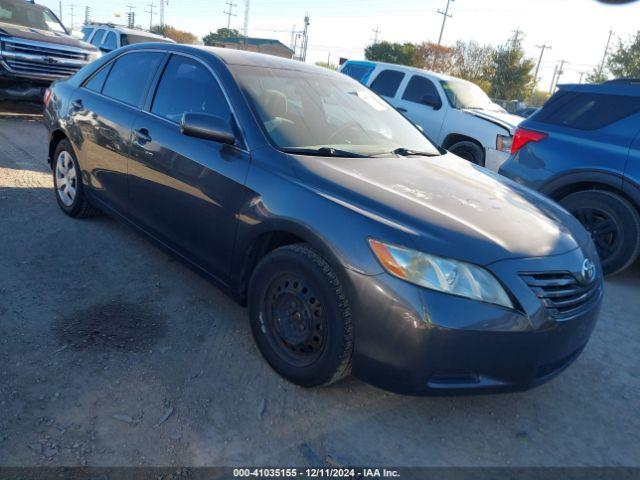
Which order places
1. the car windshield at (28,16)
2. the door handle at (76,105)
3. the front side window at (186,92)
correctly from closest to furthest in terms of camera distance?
the front side window at (186,92) < the door handle at (76,105) < the car windshield at (28,16)

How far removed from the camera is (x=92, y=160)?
4199 millimetres

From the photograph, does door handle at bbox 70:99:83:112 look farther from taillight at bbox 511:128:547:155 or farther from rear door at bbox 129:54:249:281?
taillight at bbox 511:128:547:155

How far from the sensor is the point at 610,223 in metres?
4.74

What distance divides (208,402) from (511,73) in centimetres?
3655

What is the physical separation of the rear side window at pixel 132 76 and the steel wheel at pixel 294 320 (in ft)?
6.63

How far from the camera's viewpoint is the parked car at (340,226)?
2221 mm

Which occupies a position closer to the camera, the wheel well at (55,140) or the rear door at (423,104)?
the wheel well at (55,140)

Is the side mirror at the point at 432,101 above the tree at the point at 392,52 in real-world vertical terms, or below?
below

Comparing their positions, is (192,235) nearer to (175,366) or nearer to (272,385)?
(175,366)

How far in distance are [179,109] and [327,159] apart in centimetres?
122

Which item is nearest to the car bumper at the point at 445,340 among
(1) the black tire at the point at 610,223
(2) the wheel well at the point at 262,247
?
(2) the wheel well at the point at 262,247

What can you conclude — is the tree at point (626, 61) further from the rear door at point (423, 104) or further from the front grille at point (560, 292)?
the front grille at point (560, 292)

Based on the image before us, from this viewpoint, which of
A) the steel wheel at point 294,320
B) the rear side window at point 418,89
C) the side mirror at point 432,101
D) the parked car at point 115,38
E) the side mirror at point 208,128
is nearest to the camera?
the steel wheel at point 294,320

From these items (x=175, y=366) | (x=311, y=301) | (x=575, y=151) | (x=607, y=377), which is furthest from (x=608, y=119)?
(x=175, y=366)
